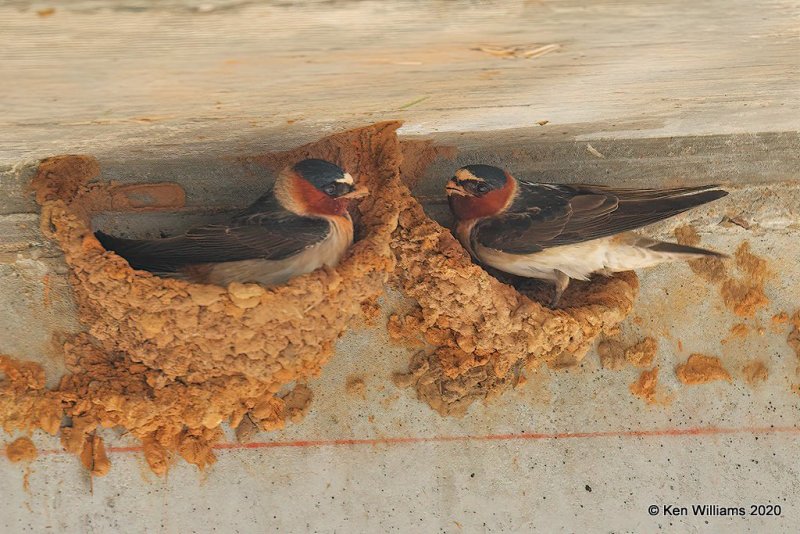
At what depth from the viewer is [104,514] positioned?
11.9 feet

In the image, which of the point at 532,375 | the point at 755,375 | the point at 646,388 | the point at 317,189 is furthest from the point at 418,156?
the point at 755,375

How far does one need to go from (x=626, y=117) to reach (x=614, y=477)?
1614 millimetres

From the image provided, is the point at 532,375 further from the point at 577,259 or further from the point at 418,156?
the point at 418,156

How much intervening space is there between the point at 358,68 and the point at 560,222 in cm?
141

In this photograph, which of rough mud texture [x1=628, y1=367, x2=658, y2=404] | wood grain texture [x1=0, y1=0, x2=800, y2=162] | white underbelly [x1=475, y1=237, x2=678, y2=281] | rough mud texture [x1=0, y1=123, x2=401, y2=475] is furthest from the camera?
rough mud texture [x1=628, y1=367, x2=658, y2=404]

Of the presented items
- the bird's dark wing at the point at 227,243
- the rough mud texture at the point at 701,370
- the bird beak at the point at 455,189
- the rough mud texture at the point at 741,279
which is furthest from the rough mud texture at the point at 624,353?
the bird's dark wing at the point at 227,243

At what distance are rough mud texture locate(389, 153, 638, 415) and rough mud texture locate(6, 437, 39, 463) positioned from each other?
5.17 ft

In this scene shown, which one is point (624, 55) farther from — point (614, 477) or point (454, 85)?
point (614, 477)

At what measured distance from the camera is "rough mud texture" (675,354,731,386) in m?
3.99

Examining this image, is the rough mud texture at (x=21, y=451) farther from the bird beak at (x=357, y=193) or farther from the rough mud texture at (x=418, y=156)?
the rough mud texture at (x=418, y=156)

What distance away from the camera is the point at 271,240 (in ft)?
11.1

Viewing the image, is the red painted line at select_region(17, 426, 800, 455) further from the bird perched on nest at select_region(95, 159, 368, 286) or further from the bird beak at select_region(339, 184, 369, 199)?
the bird beak at select_region(339, 184, 369, 199)

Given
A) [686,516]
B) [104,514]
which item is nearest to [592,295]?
[686,516]

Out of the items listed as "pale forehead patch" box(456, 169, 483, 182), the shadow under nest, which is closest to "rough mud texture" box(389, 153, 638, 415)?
the shadow under nest
